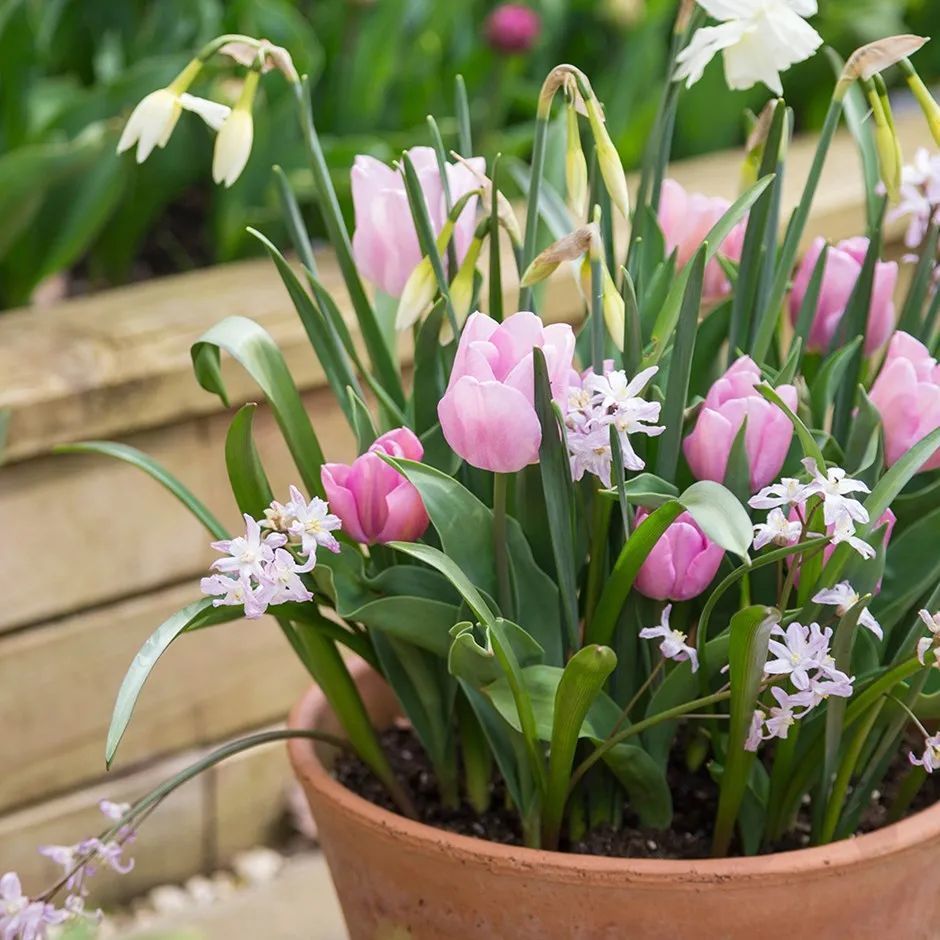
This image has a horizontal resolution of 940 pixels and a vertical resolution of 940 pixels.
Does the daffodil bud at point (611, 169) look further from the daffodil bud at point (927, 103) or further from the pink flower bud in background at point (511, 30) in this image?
the pink flower bud in background at point (511, 30)

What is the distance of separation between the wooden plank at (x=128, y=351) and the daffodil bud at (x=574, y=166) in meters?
0.57

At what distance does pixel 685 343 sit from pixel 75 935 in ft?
1.12

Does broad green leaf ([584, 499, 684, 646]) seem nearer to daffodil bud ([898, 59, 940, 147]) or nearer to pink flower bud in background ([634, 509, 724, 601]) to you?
pink flower bud in background ([634, 509, 724, 601])

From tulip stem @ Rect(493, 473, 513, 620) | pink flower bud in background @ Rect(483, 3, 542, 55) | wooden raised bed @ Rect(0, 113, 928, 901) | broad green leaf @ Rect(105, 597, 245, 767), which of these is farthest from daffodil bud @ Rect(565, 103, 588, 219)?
pink flower bud in background @ Rect(483, 3, 542, 55)

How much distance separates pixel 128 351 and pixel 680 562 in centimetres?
64

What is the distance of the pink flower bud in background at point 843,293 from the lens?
757 millimetres

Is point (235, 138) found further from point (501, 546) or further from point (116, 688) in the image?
point (116, 688)

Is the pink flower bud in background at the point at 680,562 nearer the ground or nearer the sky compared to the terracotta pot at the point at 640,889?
nearer the sky

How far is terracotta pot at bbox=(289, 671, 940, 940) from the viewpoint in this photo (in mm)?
614

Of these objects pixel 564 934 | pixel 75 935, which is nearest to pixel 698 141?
pixel 564 934

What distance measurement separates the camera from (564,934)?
632 mm

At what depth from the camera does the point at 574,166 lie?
0.63 meters

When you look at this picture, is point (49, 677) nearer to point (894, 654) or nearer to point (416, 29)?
point (894, 654)

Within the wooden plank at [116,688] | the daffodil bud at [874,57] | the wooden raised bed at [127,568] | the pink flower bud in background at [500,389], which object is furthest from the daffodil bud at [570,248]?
the wooden plank at [116,688]
